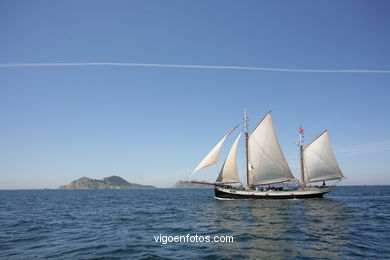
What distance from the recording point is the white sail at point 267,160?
50594 mm

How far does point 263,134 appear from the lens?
51.2 metres

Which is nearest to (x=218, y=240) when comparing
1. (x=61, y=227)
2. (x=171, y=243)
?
(x=171, y=243)

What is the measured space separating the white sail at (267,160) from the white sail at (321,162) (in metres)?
9.05

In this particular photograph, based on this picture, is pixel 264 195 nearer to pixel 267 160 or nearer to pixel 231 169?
pixel 267 160

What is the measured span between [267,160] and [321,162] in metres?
15.0

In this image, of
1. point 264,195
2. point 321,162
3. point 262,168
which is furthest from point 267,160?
point 321,162

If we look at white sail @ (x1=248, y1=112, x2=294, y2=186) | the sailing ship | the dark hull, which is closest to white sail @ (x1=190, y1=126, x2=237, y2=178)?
the sailing ship

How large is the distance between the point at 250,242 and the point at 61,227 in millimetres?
17809

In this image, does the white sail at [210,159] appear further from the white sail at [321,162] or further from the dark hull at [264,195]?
the white sail at [321,162]

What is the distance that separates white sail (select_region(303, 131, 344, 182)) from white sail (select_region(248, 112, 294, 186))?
9.05 m

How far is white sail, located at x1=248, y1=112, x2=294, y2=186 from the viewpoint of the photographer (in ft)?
166

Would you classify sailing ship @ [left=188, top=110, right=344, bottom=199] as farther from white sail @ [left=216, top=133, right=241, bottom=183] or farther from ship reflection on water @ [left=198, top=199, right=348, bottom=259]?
ship reflection on water @ [left=198, top=199, right=348, bottom=259]

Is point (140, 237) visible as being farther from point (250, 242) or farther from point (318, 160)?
point (318, 160)

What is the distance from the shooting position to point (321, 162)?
182ft
